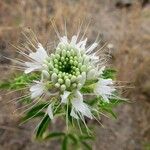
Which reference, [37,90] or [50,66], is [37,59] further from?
[37,90]

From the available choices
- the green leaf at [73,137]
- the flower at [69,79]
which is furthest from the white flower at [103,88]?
the green leaf at [73,137]

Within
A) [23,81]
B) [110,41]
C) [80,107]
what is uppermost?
[110,41]

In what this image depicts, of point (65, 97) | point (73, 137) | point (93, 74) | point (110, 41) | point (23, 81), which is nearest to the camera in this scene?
point (65, 97)

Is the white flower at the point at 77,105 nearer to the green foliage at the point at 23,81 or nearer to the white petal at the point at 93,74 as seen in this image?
the white petal at the point at 93,74

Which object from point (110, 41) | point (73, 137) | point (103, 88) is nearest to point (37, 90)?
point (103, 88)

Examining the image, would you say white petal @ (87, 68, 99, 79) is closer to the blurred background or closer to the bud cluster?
the bud cluster

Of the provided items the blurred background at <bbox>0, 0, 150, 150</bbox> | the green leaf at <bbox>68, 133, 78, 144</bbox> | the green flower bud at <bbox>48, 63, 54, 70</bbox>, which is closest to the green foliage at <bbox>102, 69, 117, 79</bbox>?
the green flower bud at <bbox>48, 63, 54, 70</bbox>
